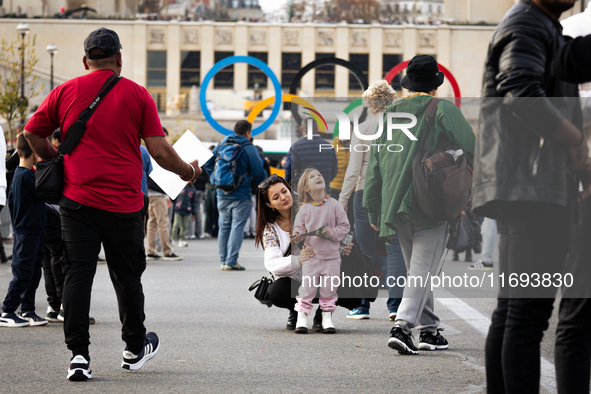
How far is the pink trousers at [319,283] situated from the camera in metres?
6.49

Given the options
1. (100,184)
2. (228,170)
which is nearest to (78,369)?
(100,184)

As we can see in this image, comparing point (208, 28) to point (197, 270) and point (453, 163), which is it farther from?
point (453, 163)

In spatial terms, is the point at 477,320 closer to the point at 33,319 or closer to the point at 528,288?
the point at 33,319

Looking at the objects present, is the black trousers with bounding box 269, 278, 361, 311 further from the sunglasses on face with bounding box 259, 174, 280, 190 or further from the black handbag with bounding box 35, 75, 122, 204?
the black handbag with bounding box 35, 75, 122, 204

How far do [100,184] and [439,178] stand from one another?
2081mm

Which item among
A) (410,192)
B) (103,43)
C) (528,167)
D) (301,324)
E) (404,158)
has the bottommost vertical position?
(301,324)

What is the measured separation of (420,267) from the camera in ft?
18.4

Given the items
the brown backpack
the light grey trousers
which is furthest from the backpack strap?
the light grey trousers

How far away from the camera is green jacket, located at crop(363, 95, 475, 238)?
5461mm

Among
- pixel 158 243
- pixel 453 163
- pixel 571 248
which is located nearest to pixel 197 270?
pixel 158 243

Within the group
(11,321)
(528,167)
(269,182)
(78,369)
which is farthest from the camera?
(269,182)

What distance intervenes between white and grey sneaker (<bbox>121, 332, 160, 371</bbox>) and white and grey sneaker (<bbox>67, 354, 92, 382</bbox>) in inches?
11.9

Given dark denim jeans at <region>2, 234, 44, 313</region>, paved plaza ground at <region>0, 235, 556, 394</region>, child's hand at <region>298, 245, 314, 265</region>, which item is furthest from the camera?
dark denim jeans at <region>2, 234, 44, 313</region>

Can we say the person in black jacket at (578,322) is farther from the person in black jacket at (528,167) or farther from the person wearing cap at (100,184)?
the person wearing cap at (100,184)
